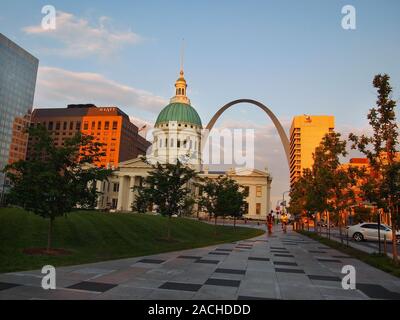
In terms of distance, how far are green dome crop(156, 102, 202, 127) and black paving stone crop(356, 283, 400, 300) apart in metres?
111

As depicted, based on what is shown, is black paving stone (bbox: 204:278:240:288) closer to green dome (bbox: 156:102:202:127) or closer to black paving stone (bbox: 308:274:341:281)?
black paving stone (bbox: 308:274:341:281)

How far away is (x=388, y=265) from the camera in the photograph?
53.2ft

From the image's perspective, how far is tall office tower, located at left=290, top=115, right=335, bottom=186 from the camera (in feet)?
597

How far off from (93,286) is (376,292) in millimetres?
8315

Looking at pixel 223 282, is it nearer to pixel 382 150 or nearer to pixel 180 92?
pixel 382 150

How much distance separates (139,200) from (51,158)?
1158 cm

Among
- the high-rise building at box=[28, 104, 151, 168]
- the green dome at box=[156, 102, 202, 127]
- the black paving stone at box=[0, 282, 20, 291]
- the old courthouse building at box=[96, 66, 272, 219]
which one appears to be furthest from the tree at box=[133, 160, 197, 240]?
the high-rise building at box=[28, 104, 151, 168]

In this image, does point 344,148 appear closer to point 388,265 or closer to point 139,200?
point 388,265

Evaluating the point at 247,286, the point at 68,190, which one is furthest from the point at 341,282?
the point at 68,190

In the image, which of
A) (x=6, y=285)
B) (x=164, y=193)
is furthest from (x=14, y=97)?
(x=6, y=285)

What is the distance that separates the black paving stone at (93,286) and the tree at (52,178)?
665 cm

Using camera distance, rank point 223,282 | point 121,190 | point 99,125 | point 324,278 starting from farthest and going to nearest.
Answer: point 99,125, point 121,190, point 324,278, point 223,282

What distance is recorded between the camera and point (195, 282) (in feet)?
35.3
